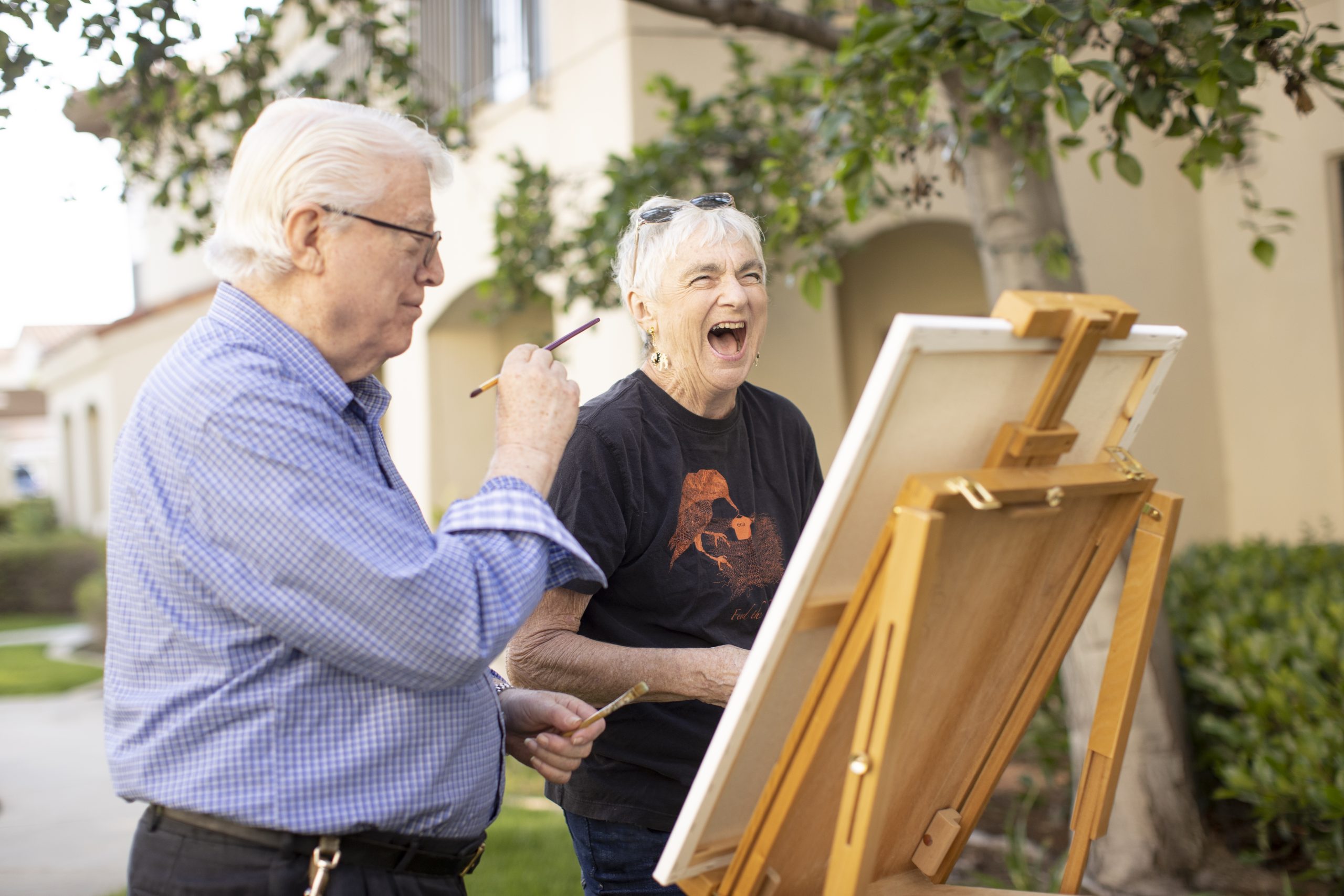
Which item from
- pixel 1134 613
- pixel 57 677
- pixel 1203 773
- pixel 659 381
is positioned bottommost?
pixel 57 677

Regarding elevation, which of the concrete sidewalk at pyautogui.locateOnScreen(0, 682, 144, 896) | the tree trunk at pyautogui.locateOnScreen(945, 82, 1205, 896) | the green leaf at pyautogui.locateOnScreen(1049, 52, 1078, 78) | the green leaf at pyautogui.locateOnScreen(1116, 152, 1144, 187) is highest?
the green leaf at pyautogui.locateOnScreen(1049, 52, 1078, 78)

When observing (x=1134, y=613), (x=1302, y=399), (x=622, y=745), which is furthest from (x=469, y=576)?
(x=1302, y=399)

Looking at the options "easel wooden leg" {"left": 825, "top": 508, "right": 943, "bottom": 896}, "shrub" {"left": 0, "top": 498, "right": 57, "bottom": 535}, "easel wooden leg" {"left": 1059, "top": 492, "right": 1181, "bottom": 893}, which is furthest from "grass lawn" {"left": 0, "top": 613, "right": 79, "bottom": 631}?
"easel wooden leg" {"left": 825, "top": 508, "right": 943, "bottom": 896}

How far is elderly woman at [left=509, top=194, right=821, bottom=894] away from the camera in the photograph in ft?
6.19

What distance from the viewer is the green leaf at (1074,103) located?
95.7 inches

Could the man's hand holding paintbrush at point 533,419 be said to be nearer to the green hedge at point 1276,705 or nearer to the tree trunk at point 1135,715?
the tree trunk at point 1135,715

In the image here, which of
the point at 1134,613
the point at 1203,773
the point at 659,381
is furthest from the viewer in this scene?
the point at 1203,773

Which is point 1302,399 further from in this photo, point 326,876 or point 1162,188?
point 326,876

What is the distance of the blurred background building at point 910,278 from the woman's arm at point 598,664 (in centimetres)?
332

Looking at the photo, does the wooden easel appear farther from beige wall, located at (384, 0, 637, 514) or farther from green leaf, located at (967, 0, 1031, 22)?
beige wall, located at (384, 0, 637, 514)

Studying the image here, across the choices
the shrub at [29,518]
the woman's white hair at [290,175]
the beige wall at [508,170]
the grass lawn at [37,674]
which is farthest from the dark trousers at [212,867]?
the shrub at [29,518]

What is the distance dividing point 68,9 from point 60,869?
3842mm

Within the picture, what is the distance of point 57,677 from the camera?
10484 mm

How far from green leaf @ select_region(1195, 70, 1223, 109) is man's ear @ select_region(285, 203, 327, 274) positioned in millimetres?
2113
